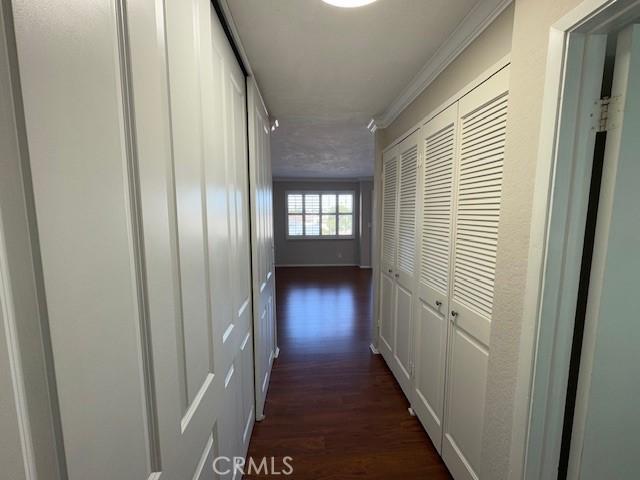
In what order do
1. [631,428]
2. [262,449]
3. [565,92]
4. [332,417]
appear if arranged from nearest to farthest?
[565,92]
[631,428]
[262,449]
[332,417]

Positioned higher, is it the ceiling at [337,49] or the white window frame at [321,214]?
the ceiling at [337,49]

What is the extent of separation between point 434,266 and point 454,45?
1198mm

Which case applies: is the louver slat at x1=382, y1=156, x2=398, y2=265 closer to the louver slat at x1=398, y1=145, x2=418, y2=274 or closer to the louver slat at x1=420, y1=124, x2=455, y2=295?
the louver slat at x1=398, y1=145, x2=418, y2=274

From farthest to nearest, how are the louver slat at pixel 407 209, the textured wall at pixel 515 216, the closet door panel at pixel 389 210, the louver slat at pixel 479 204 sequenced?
the closet door panel at pixel 389 210
the louver slat at pixel 407 209
the louver slat at pixel 479 204
the textured wall at pixel 515 216

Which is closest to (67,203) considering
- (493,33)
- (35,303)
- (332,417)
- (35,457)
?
(35,303)

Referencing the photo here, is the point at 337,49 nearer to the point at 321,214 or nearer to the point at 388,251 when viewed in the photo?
the point at 388,251

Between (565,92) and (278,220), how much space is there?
22.5 ft

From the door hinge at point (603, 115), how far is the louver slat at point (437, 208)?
68cm

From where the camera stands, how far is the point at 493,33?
46.5 inches

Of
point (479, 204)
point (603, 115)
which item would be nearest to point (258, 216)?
point (479, 204)

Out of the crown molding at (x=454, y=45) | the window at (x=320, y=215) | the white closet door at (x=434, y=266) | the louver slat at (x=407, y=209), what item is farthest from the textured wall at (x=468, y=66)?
the window at (x=320, y=215)

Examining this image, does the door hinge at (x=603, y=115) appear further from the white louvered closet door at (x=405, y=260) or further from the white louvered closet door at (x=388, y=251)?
the white louvered closet door at (x=388, y=251)

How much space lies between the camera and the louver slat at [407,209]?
1998 mm

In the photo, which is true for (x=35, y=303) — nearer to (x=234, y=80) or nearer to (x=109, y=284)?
(x=109, y=284)
